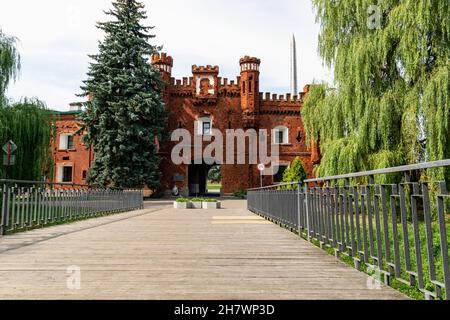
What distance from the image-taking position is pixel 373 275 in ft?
10.5

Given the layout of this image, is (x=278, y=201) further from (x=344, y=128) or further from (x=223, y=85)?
(x=223, y=85)

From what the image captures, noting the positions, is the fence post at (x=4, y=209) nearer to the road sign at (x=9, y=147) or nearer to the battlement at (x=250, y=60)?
the road sign at (x=9, y=147)

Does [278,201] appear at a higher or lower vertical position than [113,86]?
lower

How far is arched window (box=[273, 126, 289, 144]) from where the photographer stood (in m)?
29.5

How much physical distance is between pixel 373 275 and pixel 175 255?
2.34 meters

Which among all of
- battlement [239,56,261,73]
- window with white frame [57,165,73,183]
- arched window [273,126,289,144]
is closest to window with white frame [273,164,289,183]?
arched window [273,126,289,144]

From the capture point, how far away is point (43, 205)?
25.5 feet

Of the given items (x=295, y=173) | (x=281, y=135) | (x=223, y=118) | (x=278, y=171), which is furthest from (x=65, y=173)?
(x=295, y=173)

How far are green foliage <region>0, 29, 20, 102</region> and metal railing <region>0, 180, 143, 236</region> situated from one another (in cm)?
601

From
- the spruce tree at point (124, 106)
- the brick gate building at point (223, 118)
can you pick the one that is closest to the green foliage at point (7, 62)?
the spruce tree at point (124, 106)

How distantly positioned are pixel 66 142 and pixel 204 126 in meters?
12.3

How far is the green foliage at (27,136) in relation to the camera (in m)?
13.4

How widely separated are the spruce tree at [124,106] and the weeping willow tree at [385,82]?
14.9 metres
